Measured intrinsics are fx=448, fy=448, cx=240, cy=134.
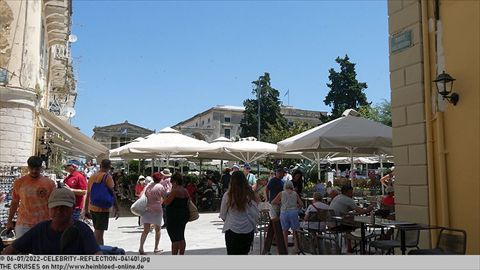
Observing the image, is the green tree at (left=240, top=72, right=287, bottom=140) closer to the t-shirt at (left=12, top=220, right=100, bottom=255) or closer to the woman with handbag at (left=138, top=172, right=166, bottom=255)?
the woman with handbag at (left=138, top=172, right=166, bottom=255)

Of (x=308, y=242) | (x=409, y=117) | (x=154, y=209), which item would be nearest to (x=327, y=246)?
(x=308, y=242)

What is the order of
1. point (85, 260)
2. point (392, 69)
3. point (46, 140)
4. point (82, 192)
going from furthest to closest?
point (46, 140), point (82, 192), point (392, 69), point (85, 260)

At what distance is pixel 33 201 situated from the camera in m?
5.38

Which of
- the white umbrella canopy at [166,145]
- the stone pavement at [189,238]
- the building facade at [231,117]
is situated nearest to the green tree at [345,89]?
the building facade at [231,117]

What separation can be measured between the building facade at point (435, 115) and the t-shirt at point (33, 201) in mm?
4674

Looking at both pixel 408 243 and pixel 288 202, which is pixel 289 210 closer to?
pixel 288 202

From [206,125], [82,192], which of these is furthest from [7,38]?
[206,125]

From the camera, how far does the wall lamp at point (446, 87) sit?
5.35 metres

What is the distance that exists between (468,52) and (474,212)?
6.23ft

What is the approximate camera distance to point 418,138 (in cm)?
601

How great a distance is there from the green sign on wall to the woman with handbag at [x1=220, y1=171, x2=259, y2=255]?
9.93 ft

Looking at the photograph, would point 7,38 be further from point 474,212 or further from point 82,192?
point 474,212

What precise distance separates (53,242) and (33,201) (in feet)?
7.56

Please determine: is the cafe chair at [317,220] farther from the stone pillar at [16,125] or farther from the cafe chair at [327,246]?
the stone pillar at [16,125]
